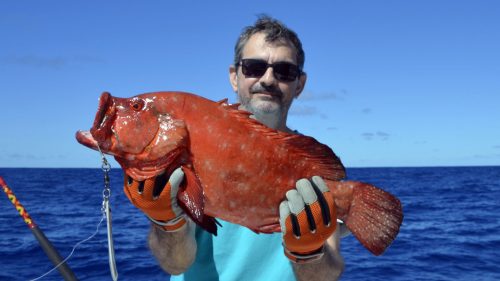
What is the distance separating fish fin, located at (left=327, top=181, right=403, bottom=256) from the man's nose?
A: 1.43 metres

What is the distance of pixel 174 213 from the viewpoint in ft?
11.1

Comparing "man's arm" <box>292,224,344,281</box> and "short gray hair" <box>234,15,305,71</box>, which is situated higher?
"short gray hair" <box>234,15,305,71</box>

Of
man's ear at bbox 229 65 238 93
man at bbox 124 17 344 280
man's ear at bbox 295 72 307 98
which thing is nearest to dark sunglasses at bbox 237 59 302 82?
man at bbox 124 17 344 280

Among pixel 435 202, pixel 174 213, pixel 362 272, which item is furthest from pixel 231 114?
pixel 435 202

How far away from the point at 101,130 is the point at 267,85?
186 centimetres

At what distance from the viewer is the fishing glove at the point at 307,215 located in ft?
10.6

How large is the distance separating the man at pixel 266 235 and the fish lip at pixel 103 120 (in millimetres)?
581

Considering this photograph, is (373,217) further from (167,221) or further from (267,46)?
(267,46)

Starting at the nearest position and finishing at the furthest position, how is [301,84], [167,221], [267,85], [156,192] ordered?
1. [156,192]
2. [167,221]
3. [267,85]
4. [301,84]

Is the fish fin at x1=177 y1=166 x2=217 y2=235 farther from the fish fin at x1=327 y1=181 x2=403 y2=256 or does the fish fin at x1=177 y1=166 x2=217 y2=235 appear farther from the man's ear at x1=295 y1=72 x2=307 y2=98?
the man's ear at x1=295 y1=72 x2=307 y2=98

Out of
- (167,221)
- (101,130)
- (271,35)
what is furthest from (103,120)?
(271,35)

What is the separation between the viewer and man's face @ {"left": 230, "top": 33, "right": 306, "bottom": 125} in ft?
14.5

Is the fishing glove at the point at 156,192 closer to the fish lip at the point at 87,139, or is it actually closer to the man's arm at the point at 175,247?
the fish lip at the point at 87,139

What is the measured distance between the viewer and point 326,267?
4.05m
